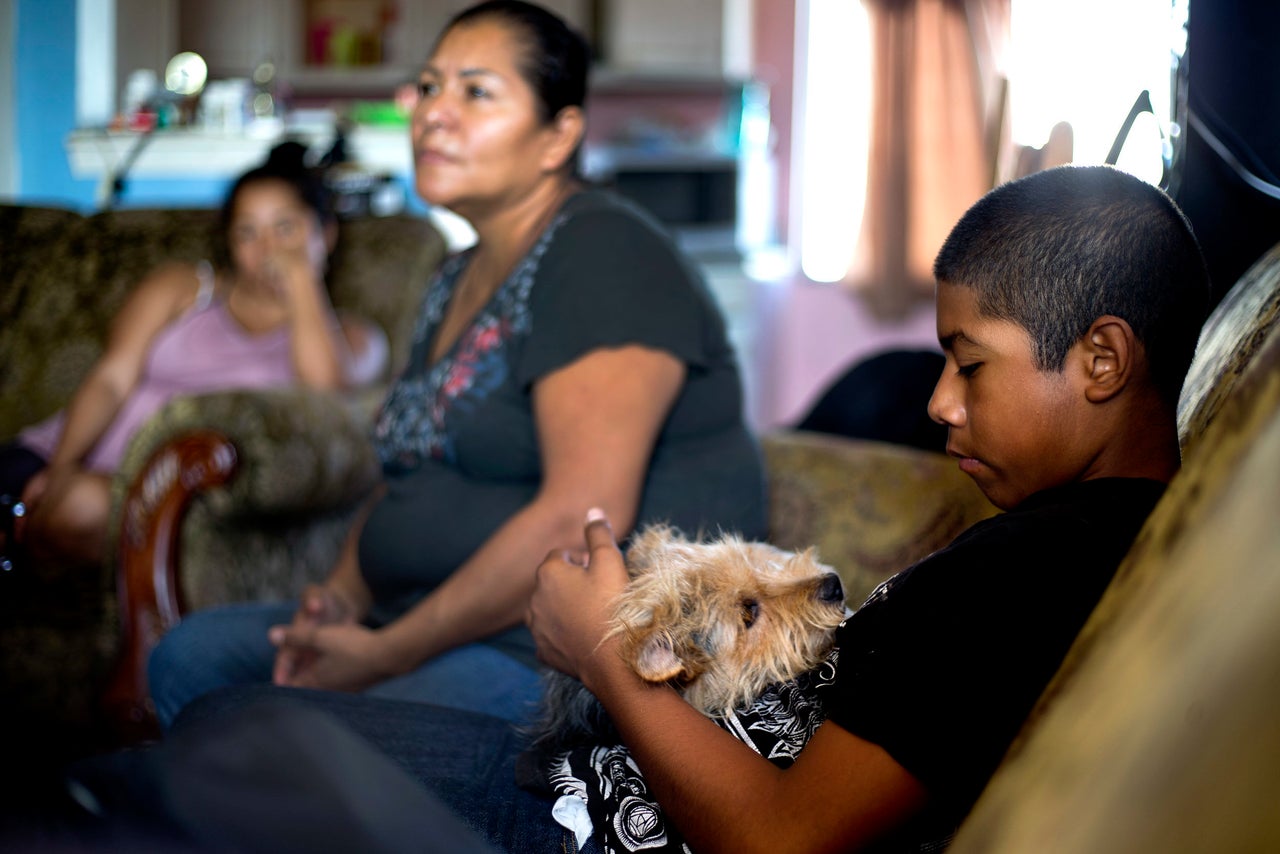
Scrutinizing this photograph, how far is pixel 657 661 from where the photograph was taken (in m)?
0.95

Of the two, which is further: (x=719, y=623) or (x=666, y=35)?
(x=666, y=35)

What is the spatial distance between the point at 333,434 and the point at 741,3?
5.74 m

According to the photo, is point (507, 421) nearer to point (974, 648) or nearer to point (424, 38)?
point (974, 648)

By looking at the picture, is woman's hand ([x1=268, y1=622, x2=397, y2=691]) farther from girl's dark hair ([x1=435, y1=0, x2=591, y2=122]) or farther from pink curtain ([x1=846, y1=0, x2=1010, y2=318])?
pink curtain ([x1=846, y1=0, x2=1010, y2=318])

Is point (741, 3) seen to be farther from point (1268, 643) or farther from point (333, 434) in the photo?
point (1268, 643)

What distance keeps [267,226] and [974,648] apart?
2533 mm

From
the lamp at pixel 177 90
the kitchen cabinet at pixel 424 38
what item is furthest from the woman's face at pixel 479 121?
the kitchen cabinet at pixel 424 38

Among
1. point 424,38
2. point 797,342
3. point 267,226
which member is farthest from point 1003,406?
point 424,38

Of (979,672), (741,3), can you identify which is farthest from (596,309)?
(741,3)

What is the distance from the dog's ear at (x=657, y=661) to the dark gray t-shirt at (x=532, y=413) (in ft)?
1.71

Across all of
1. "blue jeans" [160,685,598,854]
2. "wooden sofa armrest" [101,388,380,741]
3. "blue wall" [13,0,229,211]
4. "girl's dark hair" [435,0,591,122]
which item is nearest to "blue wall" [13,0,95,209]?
"blue wall" [13,0,229,211]

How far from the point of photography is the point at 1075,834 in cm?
57

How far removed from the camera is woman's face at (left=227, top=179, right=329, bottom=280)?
289cm

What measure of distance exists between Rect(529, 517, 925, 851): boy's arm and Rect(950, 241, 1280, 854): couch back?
153 mm
